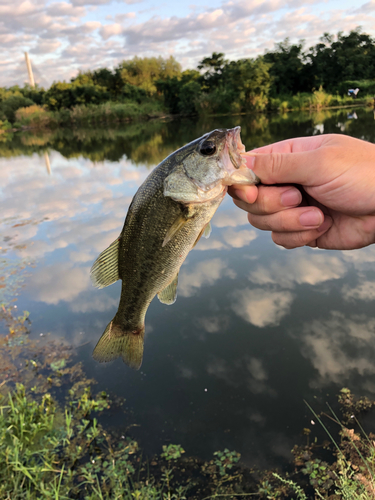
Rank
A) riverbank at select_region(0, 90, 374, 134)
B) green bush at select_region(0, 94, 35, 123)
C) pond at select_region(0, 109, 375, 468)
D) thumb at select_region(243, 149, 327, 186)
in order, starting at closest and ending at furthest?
thumb at select_region(243, 149, 327, 186), pond at select_region(0, 109, 375, 468), riverbank at select_region(0, 90, 374, 134), green bush at select_region(0, 94, 35, 123)

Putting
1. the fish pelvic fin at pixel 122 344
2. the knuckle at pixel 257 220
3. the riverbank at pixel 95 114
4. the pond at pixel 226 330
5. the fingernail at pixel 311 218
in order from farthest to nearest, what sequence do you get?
the riverbank at pixel 95 114, the pond at pixel 226 330, the knuckle at pixel 257 220, the fingernail at pixel 311 218, the fish pelvic fin at pixel 122 344

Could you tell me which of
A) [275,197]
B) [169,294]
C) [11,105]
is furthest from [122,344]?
[11,105]

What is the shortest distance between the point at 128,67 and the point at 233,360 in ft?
249

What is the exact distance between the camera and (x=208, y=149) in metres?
2.03

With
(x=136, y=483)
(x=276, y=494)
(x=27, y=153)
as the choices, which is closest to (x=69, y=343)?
(x=136, y=483)

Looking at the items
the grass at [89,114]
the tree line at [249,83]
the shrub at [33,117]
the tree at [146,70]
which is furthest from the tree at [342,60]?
the shrub at [33,117]

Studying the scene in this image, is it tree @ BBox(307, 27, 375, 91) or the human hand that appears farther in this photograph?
tree @ BBox(307, 27, 375, 91)

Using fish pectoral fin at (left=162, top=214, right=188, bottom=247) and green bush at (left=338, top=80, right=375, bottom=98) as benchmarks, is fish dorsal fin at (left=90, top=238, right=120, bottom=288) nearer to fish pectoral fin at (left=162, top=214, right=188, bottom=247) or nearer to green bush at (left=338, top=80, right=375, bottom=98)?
fish pectoral fin at (left=162, top=214, right=188, bottom=247)

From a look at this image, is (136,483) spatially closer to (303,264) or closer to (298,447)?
(298,447)

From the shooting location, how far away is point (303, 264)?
742 cm

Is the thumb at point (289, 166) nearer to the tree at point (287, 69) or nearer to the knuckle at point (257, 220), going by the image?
the knuckle at point (257, 220)

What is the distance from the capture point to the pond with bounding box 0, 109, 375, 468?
4191 millimetres

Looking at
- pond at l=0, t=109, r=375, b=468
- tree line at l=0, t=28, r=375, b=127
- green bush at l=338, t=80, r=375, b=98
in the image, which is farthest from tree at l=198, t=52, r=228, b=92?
pond at l=0, t=109, r=375, b=468

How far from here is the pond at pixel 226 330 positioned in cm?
419
